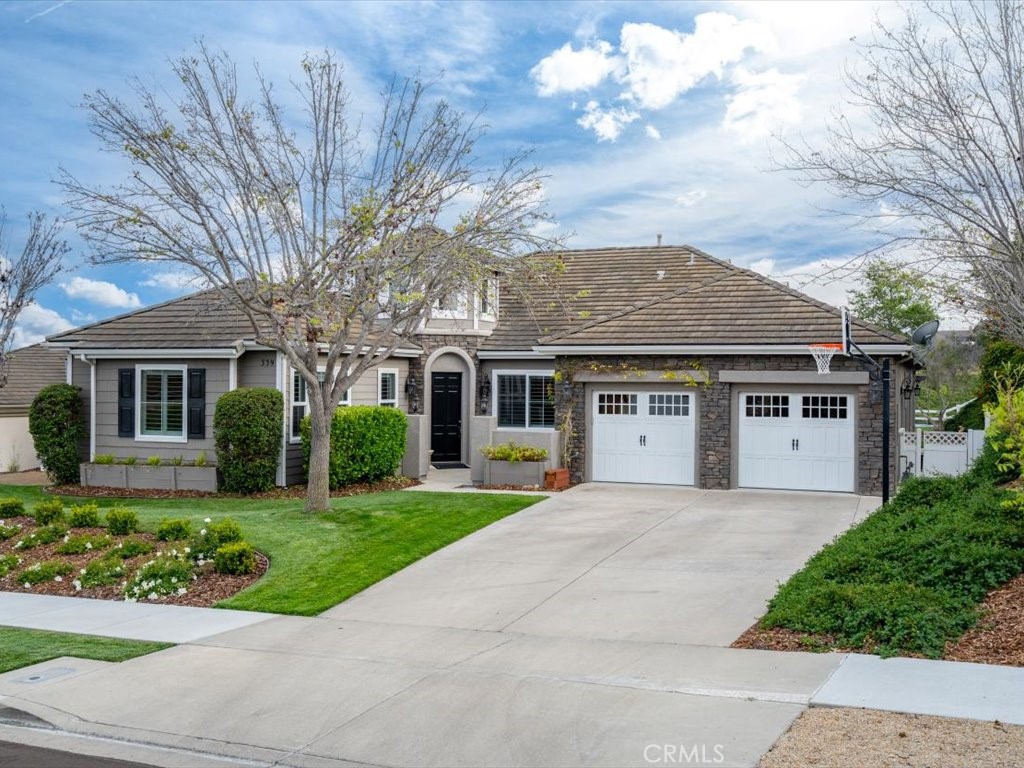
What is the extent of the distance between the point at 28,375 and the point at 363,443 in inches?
669

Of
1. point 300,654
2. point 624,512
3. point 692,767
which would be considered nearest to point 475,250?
point 624,512

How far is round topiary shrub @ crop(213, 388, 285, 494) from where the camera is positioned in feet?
63.1

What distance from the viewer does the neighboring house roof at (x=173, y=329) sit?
2067 cm

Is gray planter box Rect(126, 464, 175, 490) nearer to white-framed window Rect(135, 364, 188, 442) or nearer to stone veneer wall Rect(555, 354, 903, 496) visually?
white-framed window Rect(135, 364, 188, 442)

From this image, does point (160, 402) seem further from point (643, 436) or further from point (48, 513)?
point (643, 436)

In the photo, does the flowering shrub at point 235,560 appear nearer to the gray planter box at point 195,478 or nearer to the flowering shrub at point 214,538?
the flowering shrub at point 214,538

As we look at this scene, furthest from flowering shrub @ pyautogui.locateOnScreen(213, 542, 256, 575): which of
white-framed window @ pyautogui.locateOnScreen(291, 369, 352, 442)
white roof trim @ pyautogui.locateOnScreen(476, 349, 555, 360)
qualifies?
white roof trim @ pyautogui.locateOnScreen(476, 349, 555, 360)

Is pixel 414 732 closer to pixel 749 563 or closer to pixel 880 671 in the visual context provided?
pixel 880 671

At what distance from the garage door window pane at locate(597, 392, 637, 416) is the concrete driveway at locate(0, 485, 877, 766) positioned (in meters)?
6.79

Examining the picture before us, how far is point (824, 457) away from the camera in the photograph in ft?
61.0

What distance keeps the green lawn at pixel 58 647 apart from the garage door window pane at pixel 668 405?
12170mm

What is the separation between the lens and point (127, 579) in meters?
12.6

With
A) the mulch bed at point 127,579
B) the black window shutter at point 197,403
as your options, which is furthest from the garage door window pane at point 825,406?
the black window shutter at point 197,403

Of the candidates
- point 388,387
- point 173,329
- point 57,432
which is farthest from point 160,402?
point 388,387
